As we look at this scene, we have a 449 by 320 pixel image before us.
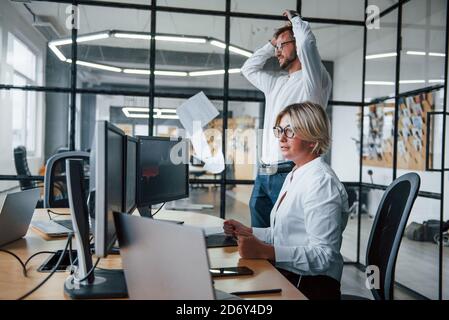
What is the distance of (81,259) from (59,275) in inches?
7.5

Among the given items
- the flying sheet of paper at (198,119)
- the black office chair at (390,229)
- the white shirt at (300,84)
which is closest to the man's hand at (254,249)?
the black office chair at (390,229)

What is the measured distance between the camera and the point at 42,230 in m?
1.73

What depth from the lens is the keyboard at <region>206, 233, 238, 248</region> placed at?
1.59 m

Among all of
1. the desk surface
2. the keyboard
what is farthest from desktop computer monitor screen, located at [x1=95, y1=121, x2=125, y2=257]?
the keyboard

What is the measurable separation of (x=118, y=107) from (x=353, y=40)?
2.14 metres

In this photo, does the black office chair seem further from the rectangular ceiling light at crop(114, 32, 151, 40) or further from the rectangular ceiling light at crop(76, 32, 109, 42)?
the rectangular ceiling light at crop(76, 32, 109, 42)

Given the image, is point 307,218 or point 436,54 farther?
point 436,54

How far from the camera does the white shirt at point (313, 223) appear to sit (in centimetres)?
132

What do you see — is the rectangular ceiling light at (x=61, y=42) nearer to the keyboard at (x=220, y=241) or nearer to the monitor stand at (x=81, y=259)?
the keyboard at (x=220, y=241)

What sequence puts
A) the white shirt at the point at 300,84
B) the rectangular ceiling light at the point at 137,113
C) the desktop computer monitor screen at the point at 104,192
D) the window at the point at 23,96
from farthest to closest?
the rectangular ceiling light at the point at 137,113, the window at the point at 23,96, the white shirt at the point at 300,84, the desktop computer monitor screen at the point at 104,192

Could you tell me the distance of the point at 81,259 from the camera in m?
1.05

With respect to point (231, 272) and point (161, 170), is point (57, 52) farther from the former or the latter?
point (231, 272)

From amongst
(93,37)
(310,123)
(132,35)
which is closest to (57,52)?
(93,37)

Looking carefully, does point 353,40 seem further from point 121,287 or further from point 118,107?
point 121,287
